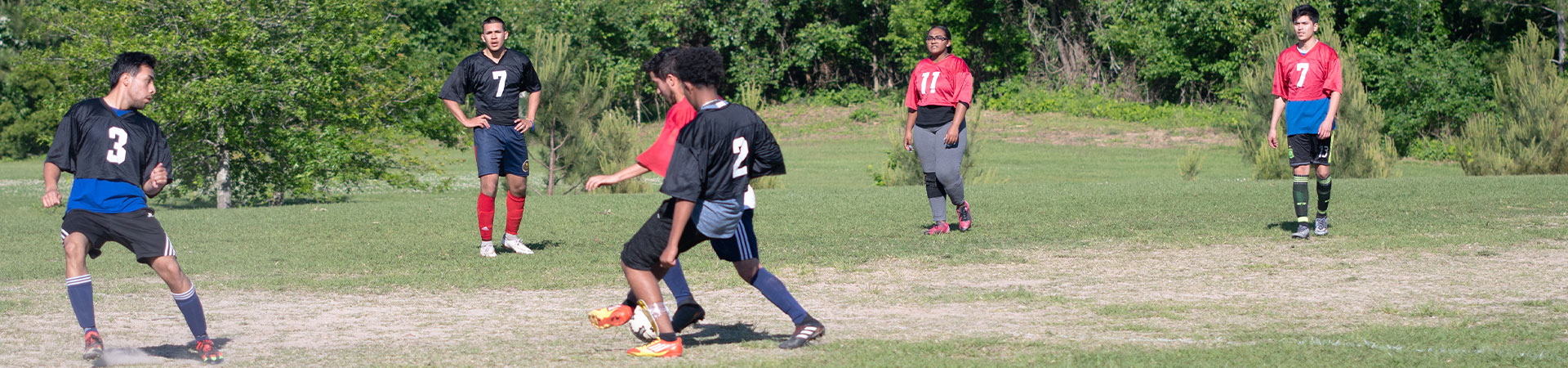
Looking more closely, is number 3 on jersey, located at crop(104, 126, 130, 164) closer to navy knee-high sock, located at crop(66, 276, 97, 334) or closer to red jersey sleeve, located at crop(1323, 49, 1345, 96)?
navy knee-high sock, located at crop(66, 276, 97, 334)

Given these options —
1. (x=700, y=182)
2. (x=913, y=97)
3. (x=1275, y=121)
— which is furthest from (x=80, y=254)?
(x=1275, y=121)

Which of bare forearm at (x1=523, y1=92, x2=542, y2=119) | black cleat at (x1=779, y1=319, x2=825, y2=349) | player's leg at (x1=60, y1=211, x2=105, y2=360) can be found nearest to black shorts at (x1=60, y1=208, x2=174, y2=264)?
player's leg at (x1=60, y1=211, x2=105, y2=360)

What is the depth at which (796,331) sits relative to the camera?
17.8 feet

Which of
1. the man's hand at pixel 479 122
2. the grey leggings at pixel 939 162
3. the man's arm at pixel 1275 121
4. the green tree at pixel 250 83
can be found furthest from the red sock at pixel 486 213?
the green tree at pixel 250 83

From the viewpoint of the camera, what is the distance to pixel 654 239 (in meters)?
5.26

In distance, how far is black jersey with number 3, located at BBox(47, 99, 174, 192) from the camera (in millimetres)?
5402

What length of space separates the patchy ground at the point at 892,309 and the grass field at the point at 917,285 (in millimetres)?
25

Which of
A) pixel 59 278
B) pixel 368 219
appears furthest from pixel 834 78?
pixel 59 278

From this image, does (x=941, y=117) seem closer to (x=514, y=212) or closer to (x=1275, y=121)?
(x=1275, y=121)

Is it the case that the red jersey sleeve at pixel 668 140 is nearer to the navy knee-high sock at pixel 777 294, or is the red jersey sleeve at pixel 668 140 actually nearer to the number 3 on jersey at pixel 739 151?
the number 3 on jersey at pixel 739 151

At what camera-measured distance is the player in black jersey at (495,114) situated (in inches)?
359

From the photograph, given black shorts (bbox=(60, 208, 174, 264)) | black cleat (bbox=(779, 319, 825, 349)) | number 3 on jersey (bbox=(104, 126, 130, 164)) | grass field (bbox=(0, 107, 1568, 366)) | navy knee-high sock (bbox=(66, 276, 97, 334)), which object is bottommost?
grass field (bbox=(0, 107, 1568, 366))

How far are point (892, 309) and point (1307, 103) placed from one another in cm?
448

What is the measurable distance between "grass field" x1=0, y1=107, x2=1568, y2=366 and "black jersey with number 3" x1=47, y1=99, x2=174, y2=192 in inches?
30.6
